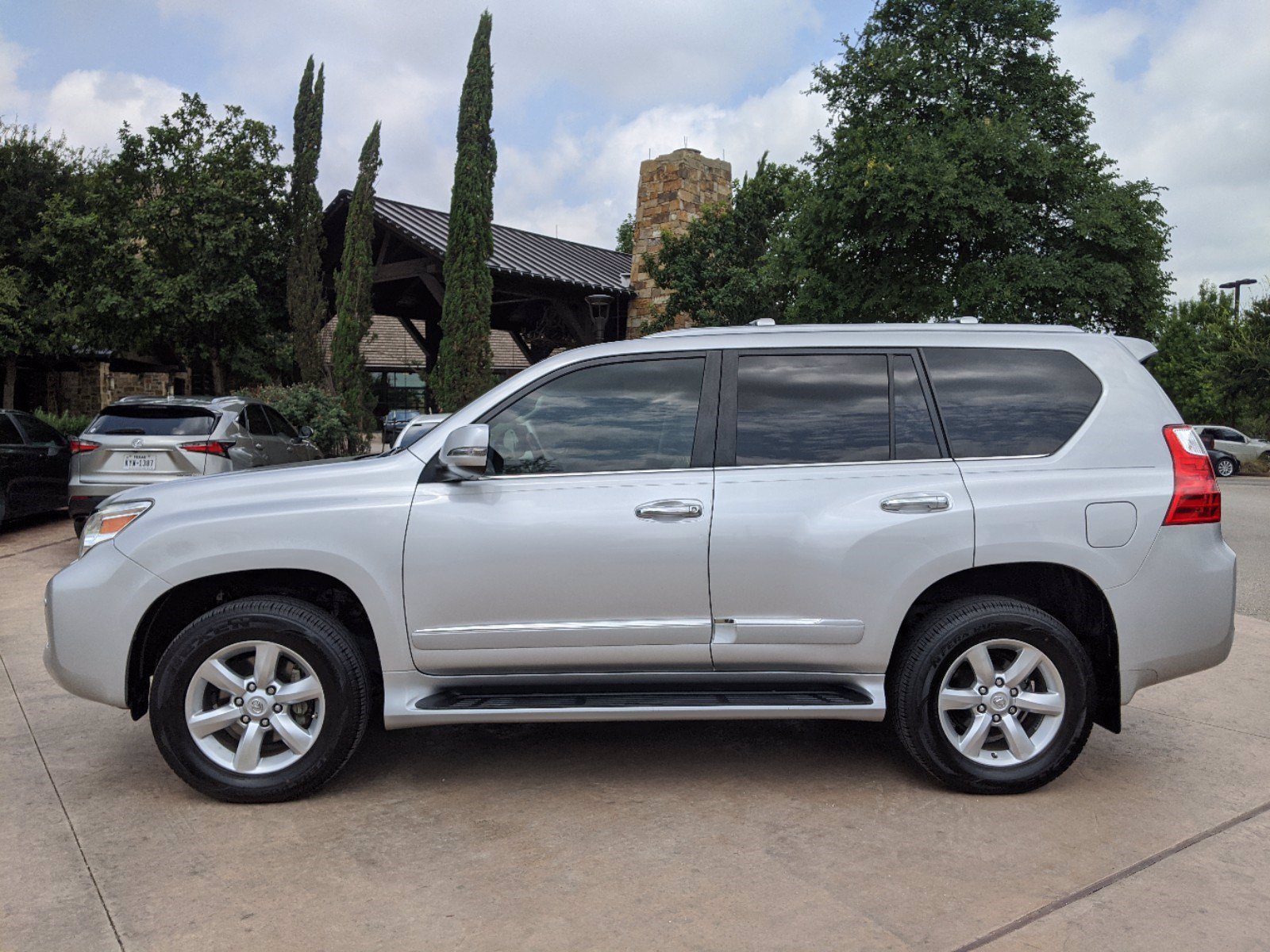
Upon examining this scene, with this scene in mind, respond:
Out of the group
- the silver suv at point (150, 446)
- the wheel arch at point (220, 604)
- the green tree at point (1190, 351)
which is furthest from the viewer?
the green tree at point (1190, 351)

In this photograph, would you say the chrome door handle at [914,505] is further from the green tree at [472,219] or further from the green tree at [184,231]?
the green tree at [184,231]

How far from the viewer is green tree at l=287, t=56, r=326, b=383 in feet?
76.1

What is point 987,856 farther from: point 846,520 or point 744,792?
point 846,520

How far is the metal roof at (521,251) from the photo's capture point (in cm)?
2322

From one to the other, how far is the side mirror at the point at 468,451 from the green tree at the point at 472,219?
18359 millimetres

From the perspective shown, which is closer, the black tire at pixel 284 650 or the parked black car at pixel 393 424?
the black tire at pixel 284 650

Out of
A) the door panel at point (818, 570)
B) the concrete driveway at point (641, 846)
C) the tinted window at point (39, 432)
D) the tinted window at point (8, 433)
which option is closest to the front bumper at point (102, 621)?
the concrete driveway at point (641, 846)

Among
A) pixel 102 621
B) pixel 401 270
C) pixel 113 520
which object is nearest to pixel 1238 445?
pixel 401 270

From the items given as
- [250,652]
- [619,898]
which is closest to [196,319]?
[250,652]

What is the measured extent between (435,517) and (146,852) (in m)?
1.50

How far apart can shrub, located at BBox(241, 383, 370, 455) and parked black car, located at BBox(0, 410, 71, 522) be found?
5.91 m

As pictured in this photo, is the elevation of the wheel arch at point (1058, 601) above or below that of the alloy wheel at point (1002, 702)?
above

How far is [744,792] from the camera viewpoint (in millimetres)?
4082

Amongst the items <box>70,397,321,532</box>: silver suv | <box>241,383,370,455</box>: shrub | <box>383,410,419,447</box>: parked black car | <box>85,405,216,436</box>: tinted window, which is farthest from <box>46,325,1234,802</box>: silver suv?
<box>383,410,419,447</box>: parked black car
